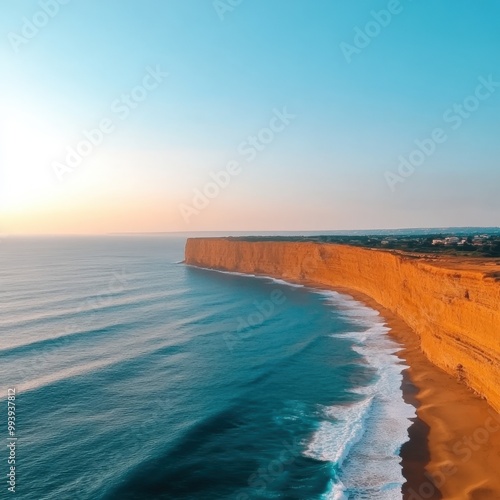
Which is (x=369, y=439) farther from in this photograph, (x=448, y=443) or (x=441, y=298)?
(x=441, y=298)

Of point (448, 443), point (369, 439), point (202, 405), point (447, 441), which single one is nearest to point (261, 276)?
point (202, 405)

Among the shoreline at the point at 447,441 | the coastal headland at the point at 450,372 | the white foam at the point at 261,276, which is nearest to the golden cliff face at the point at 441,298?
the coastal headland at the point at 450,372

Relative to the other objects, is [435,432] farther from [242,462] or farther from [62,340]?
[62,340]

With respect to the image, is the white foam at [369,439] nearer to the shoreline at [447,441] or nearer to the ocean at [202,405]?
the ocean at [202,405]

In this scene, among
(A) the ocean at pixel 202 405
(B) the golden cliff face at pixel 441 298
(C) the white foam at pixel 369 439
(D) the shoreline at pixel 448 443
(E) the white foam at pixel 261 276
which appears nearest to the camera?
(D) the shoreline at pixel 448 443

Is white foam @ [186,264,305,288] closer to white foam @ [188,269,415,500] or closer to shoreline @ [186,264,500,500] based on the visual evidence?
white foam @ [188,269,415,500]

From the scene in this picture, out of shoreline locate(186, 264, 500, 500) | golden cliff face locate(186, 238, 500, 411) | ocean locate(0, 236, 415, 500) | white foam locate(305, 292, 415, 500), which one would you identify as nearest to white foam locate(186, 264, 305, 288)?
golden cliff face locate(186, 238, 500, 411)
